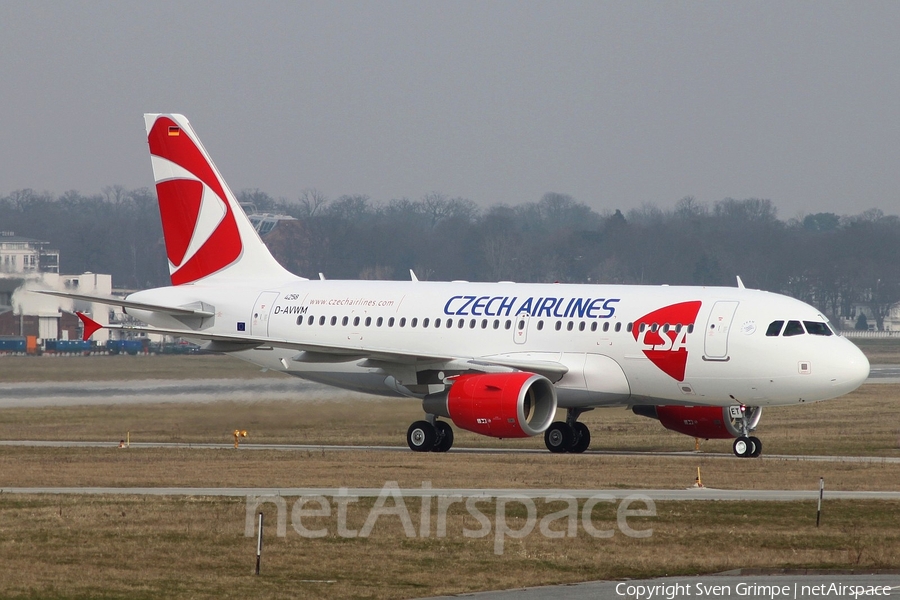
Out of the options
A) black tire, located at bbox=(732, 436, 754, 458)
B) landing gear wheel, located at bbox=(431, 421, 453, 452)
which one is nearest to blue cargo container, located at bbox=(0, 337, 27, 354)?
landing gear wheel, located at bbox=(431, 421, 453, 452)

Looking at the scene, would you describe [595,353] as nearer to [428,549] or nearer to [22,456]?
[22,456]

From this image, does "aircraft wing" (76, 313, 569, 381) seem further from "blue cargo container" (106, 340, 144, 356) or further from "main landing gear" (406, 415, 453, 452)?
"blue cargo container" (106, 340, 144, 356)

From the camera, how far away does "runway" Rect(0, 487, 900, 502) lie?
79.8 feet

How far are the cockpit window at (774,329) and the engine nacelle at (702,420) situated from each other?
8.24 feet

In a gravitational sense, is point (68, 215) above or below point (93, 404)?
above

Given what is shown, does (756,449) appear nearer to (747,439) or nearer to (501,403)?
(747,439)

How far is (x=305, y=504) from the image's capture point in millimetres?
22875

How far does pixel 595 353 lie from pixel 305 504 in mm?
13287

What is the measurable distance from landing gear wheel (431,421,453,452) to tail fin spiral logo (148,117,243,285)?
949 cm

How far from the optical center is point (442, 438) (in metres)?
35.4

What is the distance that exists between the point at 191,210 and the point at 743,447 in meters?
17.5

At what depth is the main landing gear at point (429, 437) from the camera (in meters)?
35.3

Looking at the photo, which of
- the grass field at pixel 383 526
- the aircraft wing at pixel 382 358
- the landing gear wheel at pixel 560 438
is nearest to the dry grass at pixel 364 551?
the grass field at pixel 383 526

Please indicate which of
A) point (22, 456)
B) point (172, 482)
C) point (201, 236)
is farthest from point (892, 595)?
point (201, 236)
